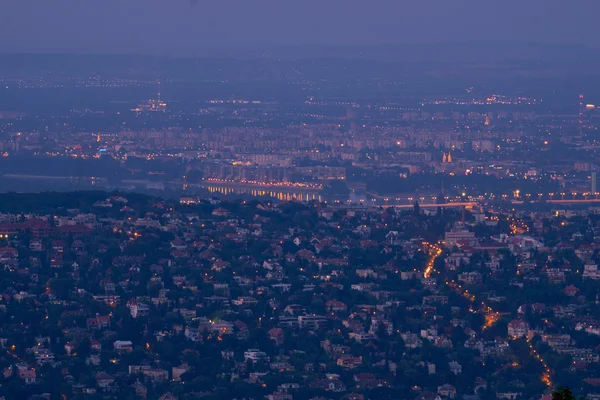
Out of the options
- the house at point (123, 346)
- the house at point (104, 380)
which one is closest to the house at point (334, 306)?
the house at point (123, 346)

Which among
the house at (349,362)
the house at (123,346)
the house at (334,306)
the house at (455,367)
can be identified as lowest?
the house at (455,367)

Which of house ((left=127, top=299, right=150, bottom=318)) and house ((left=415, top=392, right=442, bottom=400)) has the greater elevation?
house ((left=127, top=299, right=150, bottom=318))

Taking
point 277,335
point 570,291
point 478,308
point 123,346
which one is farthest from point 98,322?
point 570,291

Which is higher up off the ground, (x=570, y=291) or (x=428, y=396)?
(x=570, y=291)

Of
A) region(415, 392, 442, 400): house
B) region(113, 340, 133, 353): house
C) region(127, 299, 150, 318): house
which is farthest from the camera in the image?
region(127, 299, 150, 318): house

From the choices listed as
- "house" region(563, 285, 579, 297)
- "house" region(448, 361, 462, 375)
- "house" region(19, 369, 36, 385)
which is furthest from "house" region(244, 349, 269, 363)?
"house" region(563, 285, 579, 297)

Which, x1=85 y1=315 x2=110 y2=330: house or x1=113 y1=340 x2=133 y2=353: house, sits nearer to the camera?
x1=113 y1=340 x2=133 y2=353: house

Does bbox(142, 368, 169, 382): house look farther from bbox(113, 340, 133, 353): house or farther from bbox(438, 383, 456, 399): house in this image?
bbox(438, 383, 456, 399): house

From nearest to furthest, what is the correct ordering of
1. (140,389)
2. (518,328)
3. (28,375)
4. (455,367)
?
(140,389) < (28,375) < (455,367) < (518,328)

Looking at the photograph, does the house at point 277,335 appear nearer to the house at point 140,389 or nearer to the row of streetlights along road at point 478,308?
the row of streetlights along road at point 478,308

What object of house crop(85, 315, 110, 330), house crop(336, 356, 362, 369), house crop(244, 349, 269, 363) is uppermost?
house crop(85, 315, 110, 330)

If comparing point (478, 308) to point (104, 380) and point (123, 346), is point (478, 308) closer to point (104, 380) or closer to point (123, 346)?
point (123, 346)

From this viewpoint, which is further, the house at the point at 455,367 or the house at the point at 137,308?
the house at the point at 137,308
